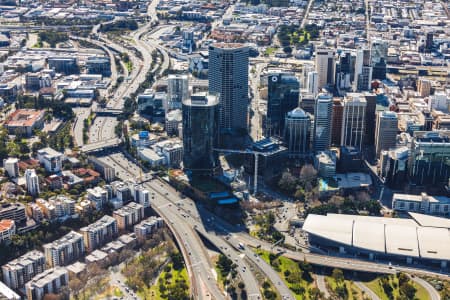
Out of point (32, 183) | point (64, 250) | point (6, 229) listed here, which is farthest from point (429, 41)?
point (6, 229)

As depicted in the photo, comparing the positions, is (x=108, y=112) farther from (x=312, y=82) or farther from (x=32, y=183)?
(x=312, y=82)

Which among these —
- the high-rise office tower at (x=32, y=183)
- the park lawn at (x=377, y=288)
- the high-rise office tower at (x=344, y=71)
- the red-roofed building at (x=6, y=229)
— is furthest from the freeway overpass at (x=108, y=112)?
the park lawn at (x=377, y=288)

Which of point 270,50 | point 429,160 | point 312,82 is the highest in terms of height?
point 270,50

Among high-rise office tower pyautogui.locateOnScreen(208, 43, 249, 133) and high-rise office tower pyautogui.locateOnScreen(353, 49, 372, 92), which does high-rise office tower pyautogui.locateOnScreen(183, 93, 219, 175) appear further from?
high-rise office tower pyautogui.locateOnScreen(353, 49, 372, 92)

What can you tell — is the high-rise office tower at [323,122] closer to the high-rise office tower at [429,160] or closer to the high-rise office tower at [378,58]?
the high-rise office tower at [429,160]

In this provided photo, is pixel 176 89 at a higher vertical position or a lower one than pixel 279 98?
lower

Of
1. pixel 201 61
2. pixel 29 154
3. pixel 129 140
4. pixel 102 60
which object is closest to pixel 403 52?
pixel 201 61
